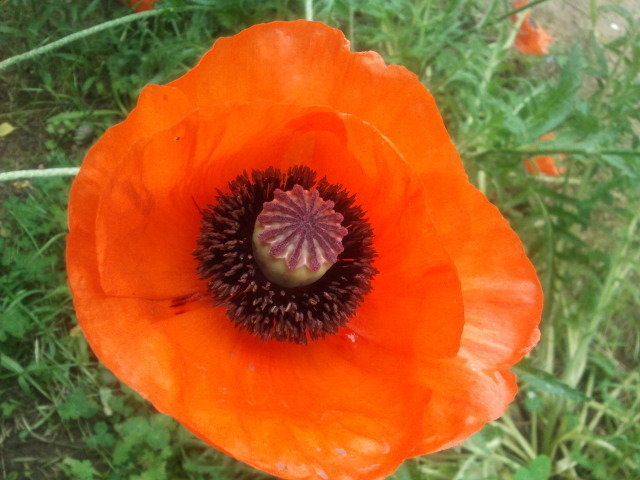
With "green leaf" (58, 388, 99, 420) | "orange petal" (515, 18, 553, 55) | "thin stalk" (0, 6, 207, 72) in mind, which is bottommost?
"green leaf" (58, 388, 99, 420)

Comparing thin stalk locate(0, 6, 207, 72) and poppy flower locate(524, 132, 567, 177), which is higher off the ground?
thin stalk locate(0, 6, 207, 72)

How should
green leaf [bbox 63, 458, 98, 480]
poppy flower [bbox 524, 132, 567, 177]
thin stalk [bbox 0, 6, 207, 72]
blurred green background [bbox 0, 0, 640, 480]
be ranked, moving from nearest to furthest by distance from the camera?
thin stalk [bbox 0, 6, 207, 72]
green leaf [bbox 63, 458, 98, 480]
blurred green background [bbox 0, 0, 640, 480]
poppy flower [bbox 524, 132, 567, 177]

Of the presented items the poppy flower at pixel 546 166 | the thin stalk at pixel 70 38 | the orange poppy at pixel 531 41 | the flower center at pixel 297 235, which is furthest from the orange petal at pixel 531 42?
the flower center at pixel 297 235

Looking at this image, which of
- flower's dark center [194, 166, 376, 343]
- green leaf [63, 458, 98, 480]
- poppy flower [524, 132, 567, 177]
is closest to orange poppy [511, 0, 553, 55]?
poppy flower [524, 132, 567, 177]

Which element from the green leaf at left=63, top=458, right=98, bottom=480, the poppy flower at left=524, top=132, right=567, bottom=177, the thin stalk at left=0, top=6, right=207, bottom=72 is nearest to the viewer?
the thin stalk at left=0, top=6, right=207, bottom=72

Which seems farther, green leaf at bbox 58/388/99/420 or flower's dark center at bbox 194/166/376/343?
green leaf at bbox 58/388/99/420

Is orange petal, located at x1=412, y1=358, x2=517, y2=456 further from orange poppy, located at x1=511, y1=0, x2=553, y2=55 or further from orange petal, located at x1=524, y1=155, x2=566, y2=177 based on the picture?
orange poppy, located at x1=511, y1=0, x2=553, y2=55
